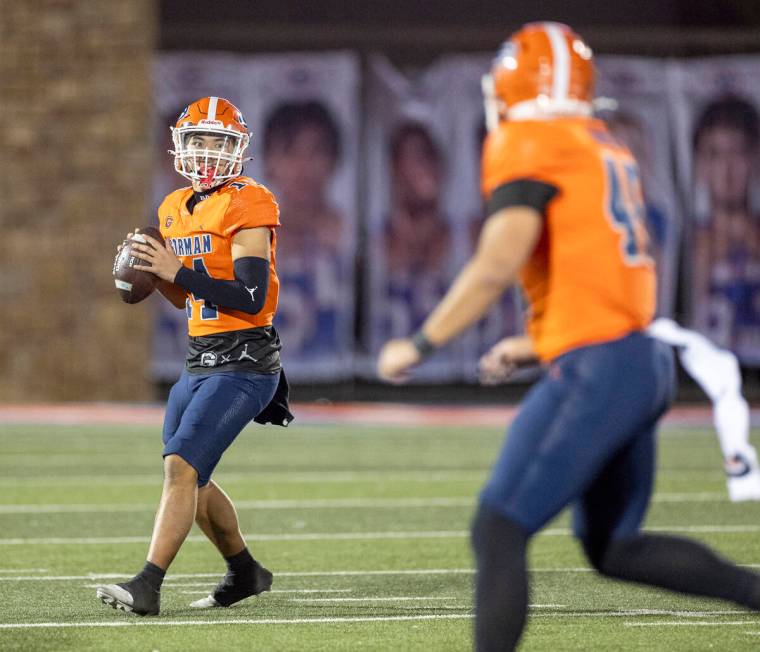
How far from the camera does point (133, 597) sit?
202 inches

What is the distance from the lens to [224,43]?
16.5 metres

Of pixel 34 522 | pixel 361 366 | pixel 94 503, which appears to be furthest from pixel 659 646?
pixel 361 366

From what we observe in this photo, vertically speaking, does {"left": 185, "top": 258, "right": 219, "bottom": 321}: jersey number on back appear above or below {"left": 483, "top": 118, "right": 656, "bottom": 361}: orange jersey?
below

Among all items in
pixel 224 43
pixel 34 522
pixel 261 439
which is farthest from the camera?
pixel 224 43

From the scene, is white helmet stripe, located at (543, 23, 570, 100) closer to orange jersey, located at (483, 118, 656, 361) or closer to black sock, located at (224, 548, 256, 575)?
orange jersey, located at (483, 118, 656, 361)

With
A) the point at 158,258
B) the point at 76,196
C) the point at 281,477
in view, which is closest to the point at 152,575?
the point at 158,258

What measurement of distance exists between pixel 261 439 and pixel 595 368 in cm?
956

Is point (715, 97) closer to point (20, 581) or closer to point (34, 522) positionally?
point (34, 522)

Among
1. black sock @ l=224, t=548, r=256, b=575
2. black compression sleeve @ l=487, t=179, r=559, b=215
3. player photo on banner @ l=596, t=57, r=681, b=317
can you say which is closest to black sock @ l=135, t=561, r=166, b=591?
black sock @ l=224, t=548, r=256, b=575

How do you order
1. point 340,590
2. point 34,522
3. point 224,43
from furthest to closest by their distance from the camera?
point 224,43
point 34,522
point 340,590

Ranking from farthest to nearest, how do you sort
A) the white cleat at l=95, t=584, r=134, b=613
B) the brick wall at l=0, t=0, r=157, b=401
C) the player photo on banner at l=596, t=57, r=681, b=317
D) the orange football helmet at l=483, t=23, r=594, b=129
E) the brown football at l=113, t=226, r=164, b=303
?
1. the brick wall at l=0, t=0, r=157, b=401
2. the player photo on banner at l=596, t=57, r=681, b=317
3. the brown football at l=113, t=226, r=164, b=303
4. the white cleat at l=95, t=584, r=134, b=613
5. the orange football helmet at l=483, t=23, r=594, b=129

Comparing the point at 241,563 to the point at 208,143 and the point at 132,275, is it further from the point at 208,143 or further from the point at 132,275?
the point at 208,143

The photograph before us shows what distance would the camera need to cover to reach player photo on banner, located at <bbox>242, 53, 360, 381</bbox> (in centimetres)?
1647

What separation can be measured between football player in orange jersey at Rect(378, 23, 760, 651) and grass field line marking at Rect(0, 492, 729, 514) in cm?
500
